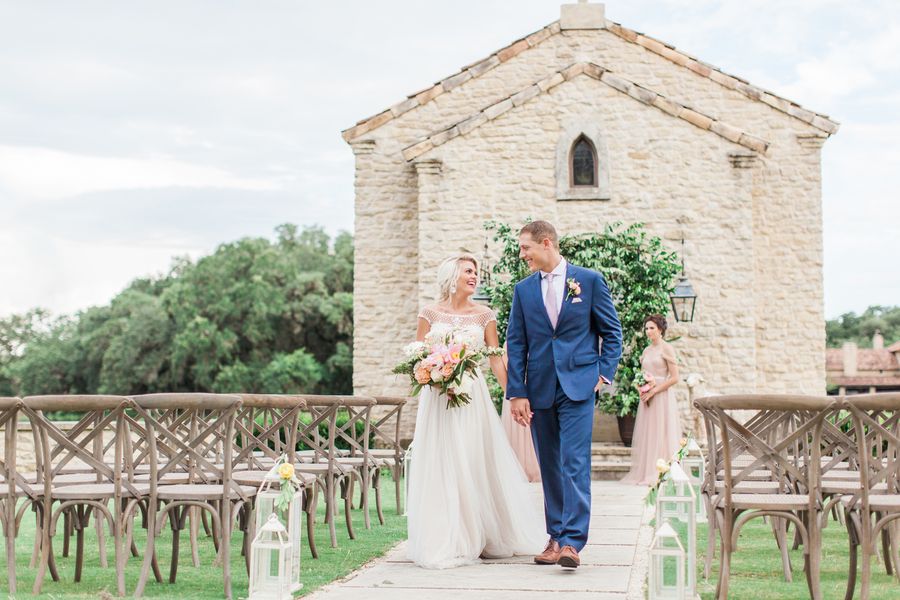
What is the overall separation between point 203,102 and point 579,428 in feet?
115

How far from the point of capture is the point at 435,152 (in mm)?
17781

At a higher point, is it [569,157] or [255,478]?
[569,157]

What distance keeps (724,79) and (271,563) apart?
15.5 meters

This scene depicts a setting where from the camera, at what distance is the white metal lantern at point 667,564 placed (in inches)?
196

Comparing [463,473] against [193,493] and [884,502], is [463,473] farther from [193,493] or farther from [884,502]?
[884,502]

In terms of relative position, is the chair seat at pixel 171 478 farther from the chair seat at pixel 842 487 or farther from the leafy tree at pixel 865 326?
the leafy tree at pixel 865 326

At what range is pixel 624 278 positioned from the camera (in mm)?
16281

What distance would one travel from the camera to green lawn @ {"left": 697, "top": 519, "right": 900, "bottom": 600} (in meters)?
6.05

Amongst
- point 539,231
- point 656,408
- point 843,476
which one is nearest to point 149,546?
point 539,231

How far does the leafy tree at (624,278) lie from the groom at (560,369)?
30.0 feet

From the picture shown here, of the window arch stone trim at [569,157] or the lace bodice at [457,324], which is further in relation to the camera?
the window arch stone trim at [569,157]

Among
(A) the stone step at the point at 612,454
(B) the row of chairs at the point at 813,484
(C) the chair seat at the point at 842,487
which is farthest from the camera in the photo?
(A) the stone step at the point at 612,454

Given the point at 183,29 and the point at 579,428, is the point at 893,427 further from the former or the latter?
the point at 183,29

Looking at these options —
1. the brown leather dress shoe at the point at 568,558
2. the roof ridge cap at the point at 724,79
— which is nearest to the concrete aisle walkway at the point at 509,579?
the brown leather dress shoe at the point at 568,558
